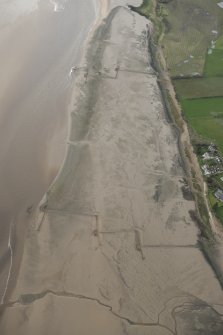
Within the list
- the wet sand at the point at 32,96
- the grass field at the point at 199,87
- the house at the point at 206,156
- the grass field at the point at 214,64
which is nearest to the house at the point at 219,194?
the house at the point at 206,156

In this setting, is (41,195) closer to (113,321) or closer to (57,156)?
(57,156)

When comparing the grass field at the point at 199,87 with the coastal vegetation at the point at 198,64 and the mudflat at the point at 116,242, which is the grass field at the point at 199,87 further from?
the mudflat at the point at 116,242

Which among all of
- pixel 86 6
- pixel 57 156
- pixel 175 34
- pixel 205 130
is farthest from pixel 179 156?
pixel 86 6

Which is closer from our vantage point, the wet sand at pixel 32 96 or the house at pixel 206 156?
the wet sand at pixel 32 96

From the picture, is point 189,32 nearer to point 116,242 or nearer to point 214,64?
point 214,64

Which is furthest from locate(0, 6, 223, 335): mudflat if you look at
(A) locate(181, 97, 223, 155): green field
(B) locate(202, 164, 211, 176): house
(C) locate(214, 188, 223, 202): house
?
(A) locate(181, 97, 223, 155): green field

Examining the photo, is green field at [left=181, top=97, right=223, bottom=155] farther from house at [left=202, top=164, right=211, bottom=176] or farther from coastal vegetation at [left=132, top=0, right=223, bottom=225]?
house at [left=202, top=164, right=211, bottom=176]

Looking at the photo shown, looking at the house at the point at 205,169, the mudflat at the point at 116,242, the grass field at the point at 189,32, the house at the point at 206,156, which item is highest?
the grass field at the point at 189,32
